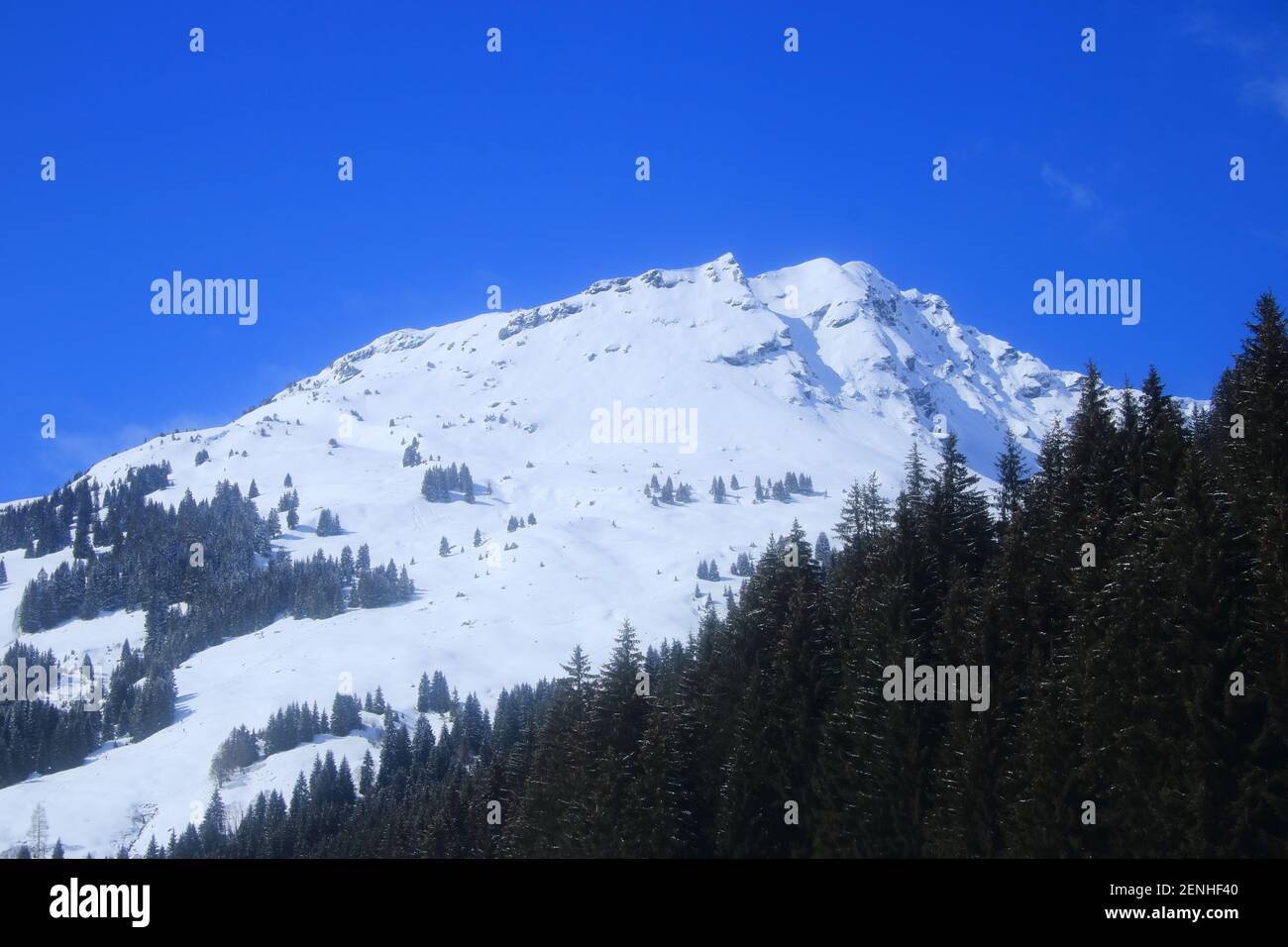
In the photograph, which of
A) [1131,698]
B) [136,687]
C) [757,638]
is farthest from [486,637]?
[1131,698]

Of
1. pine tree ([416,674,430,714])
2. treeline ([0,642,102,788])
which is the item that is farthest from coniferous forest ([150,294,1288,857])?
treeline ([0,642,102,788])

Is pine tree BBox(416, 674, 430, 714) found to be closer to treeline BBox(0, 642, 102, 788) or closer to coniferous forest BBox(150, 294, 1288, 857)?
treeline BBox(0, 642, 102, 788)

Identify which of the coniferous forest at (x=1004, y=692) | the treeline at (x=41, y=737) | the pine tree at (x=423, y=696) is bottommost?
the treeline at (x=41, y=737)

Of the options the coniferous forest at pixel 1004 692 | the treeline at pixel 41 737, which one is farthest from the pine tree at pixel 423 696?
the coniferous forest at pixel 1004 692

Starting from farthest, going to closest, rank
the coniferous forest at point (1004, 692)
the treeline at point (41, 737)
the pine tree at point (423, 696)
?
the pine tree at point (423, 696)
the treeline at point (41, 737)
the coniferous forest at point (1004, 692)

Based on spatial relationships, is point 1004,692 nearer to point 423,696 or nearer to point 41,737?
point 423,696

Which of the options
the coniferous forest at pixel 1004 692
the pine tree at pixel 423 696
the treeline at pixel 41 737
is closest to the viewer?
the coniferous forest at pixel 1004 692

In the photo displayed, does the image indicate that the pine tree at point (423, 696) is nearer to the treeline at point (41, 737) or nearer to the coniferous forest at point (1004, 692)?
the treeline at point (41, 737)

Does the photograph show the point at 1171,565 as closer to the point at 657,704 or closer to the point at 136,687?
the point at 657,704
